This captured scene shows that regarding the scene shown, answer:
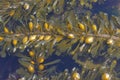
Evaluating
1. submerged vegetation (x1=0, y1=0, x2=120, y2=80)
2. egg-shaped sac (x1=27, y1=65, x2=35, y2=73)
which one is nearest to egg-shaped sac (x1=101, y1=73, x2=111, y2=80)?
submerged vegetation (x1=0, y1=0, x2=120, y2=80)

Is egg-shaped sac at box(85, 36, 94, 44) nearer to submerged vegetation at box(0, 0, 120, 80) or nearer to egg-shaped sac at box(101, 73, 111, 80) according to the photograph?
submerged vegetation at box(0, 0, 120, 80)

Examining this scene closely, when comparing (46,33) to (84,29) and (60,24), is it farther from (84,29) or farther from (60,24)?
(84,29)

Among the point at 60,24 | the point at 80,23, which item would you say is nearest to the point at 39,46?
the point at 60,24

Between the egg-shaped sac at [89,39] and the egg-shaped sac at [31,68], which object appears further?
the egg-shaped sac at [31,68]

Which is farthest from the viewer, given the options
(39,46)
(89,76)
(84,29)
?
(39,46)

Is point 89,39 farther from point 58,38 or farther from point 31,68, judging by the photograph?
point 31,68

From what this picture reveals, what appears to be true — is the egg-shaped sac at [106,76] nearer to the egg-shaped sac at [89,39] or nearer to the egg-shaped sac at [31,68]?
the egg-shaped sac at [89,39]

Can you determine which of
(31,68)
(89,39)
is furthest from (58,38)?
(31,68)

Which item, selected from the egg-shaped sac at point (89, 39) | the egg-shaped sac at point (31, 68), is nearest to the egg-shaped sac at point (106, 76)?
the egg-shaped sac at point (89, 39)
